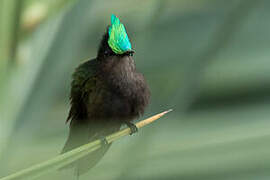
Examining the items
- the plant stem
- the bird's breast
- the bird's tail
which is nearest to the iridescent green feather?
the bird's tail

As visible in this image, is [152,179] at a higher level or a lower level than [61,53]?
lower

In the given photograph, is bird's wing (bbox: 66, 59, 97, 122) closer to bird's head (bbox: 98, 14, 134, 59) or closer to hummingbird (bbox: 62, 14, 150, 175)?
hummingbird (bbox: 62, 14, 150, 175)

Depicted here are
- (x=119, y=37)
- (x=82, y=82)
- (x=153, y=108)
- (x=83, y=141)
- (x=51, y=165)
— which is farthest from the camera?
(x=82, y=82)

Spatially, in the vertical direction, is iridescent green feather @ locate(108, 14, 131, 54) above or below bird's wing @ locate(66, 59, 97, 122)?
above

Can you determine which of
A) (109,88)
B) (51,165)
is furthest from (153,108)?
(109,88)

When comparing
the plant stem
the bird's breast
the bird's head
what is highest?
the bird's head

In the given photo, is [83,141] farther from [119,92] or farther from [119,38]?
[119,92]

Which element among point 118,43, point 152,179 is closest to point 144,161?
point 152,179

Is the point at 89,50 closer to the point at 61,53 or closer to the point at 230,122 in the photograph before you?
the point at 230,122

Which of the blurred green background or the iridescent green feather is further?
the iridescent green feather
